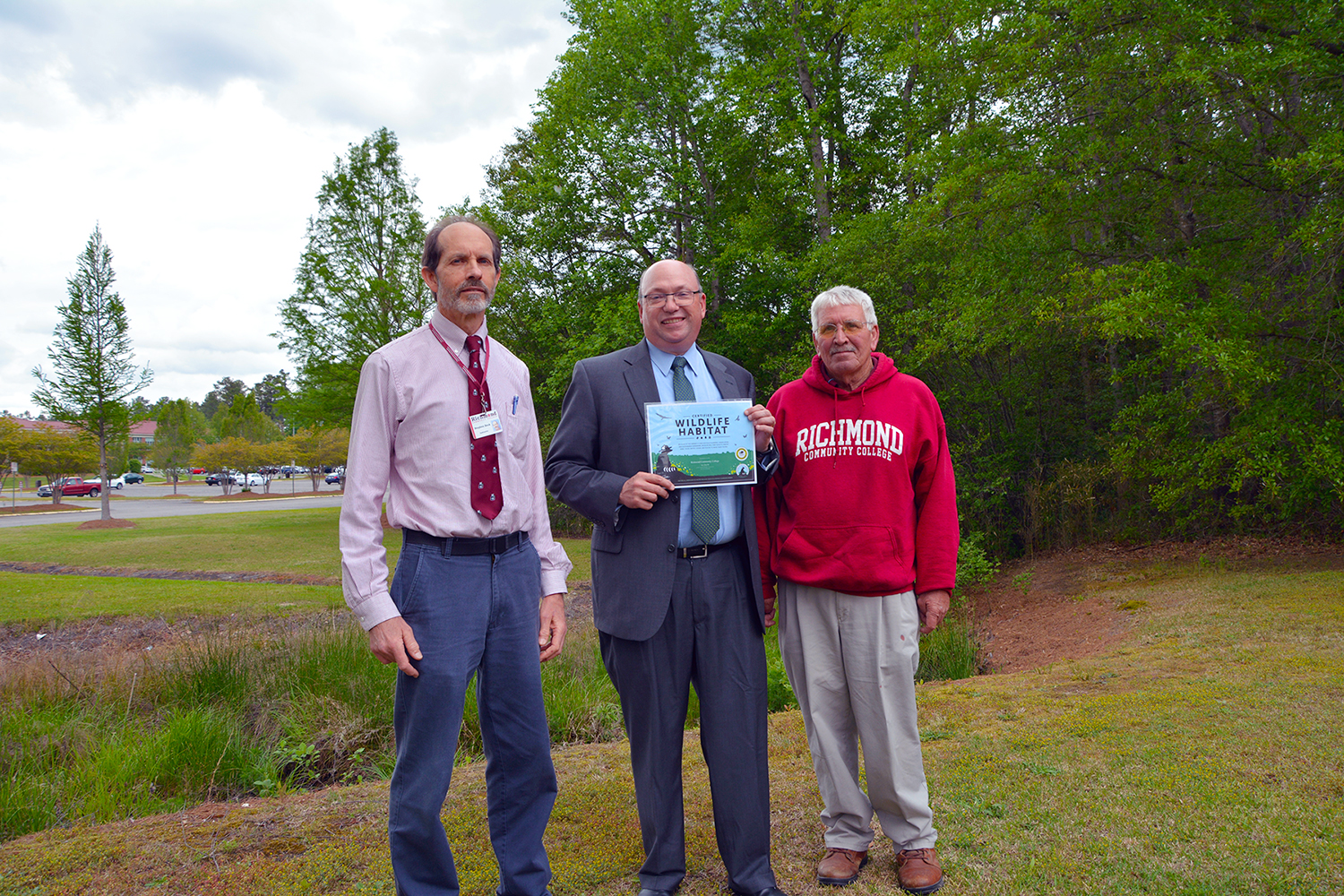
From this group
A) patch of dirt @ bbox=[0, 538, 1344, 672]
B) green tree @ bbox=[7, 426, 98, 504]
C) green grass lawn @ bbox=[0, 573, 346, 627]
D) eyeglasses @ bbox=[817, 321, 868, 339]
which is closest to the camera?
eyeglasses @ bbox=[817, 321, 868, 339]

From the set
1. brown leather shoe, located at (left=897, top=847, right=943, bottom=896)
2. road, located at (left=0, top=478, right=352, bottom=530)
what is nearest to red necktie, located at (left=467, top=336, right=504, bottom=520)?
brown leather shoe, located at (left=897, top=847, right=943, bottom=896)

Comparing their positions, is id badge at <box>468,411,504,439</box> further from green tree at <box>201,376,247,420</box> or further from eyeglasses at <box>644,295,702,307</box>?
green tree at <box>201,376,247,420</box>

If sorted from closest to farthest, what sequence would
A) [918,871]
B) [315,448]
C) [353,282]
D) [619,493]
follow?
[619,493]
[918,871]
[353,282]
[315,448]

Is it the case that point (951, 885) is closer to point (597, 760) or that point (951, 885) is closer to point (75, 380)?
point (597, 760)

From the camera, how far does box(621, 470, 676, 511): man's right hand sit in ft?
9.12

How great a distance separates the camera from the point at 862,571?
299 centimetres

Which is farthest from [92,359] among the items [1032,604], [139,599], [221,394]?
[221,394]

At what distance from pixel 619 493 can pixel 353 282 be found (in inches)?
1006

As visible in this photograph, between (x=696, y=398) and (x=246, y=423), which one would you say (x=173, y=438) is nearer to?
(x=246, y=423)

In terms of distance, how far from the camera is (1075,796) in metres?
3.70

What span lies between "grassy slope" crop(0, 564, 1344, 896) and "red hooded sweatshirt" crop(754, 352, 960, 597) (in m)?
1.17

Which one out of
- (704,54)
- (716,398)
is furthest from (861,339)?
(704,54)

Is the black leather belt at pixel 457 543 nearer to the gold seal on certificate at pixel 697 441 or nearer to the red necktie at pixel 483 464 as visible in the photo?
the red necktie at pixel 483 464

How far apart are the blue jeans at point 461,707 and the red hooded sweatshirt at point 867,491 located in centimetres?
105
